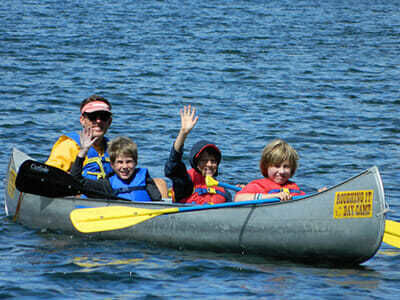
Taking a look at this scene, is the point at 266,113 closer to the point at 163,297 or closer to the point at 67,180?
the point at 67,180

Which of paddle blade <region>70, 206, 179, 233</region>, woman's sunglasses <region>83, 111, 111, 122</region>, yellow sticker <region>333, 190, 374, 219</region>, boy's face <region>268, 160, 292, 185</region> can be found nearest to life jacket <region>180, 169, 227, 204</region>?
paddle blade <region>70, 206, 179, 233</region>

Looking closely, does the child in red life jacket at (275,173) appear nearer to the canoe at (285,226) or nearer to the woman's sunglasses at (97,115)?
the canoe at (285,226)

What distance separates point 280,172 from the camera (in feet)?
20.5

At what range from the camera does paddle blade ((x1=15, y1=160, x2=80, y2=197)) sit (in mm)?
6578

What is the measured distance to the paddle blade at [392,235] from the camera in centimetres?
629

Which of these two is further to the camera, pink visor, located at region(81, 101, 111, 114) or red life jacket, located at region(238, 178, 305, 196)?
pink visor, located at region(81, 101, 111, 114)

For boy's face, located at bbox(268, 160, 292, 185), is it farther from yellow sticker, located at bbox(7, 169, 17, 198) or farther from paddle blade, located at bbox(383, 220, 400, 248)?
yellow sticker, located at bbox(7, 169, 17, 198)

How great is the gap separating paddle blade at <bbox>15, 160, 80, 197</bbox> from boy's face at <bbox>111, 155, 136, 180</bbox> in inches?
14.8

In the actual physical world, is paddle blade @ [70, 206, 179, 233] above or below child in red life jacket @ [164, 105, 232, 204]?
below

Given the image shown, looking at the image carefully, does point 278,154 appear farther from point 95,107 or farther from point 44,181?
point 44,181

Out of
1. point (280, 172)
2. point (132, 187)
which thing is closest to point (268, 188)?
point (280, 172)

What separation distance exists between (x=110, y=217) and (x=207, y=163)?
0.97 m

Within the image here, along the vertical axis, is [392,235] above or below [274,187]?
below

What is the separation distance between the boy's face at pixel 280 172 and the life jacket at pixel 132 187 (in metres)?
1.20
